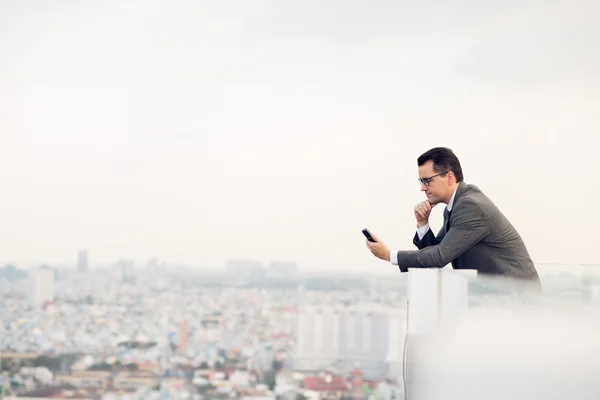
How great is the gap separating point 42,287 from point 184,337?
7.09 feet

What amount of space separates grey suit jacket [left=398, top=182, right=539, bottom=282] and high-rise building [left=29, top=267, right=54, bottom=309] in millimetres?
10330

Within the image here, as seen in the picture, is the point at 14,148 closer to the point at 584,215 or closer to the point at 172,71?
the point at 172,71

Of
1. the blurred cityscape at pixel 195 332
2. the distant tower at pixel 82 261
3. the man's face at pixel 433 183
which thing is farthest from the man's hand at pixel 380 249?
the distant tower at pixel 82 261

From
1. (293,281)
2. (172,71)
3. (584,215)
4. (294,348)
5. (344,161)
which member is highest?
(172,71)

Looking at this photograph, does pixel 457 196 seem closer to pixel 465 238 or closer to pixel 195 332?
pixel 465 238

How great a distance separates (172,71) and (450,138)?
3352 mm

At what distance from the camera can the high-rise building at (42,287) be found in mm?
12250

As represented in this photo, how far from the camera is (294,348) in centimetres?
1159

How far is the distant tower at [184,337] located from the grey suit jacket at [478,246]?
9510 mm

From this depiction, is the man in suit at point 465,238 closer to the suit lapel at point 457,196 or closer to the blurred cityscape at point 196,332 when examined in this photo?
the suit lapel at point 457,196

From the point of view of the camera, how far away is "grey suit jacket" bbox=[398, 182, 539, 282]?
2660 mm

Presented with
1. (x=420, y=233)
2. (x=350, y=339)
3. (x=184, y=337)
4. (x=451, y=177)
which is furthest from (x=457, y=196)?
(x=184, y=337)

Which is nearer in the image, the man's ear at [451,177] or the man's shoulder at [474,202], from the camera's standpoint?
the man's shoulder at [474,202]

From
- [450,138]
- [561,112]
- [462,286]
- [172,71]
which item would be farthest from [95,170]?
[462,286]
